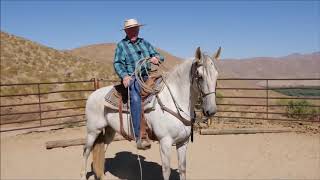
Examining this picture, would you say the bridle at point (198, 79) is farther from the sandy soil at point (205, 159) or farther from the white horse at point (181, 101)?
the sandy soil at point (205, 159)

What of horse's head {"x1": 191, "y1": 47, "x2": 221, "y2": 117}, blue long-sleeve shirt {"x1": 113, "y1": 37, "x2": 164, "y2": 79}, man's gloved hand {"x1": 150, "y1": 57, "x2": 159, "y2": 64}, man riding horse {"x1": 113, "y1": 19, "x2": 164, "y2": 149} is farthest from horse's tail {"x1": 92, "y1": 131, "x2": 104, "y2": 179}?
horse's head {"x1": 191, "y1": 47, "x2": 221, "y2": 117}

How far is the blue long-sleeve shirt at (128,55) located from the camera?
424 cm

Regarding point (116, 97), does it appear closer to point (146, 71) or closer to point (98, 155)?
point (146, 71)

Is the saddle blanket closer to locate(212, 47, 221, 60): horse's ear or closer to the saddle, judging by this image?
the saddle

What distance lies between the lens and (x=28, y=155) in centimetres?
693

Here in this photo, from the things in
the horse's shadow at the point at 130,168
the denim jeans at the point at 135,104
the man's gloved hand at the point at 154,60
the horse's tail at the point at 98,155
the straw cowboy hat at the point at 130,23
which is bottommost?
the horse's shadow at the point at 130,168

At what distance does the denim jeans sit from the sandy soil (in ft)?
5.22

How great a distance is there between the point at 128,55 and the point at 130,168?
2453 millimetres

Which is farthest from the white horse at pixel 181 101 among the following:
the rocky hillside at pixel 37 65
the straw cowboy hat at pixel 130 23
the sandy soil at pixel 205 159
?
the rocky hillside at pixel 37 65

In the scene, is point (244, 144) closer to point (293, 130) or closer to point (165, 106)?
point (293, 130)

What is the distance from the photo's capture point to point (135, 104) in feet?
13.3

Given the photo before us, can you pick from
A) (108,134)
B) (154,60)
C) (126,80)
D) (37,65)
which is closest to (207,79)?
(154,60)

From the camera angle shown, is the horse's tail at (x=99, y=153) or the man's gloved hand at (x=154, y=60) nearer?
the man's gloved hand at (x=154, y=60)

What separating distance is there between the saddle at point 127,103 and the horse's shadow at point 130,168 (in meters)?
1.29
